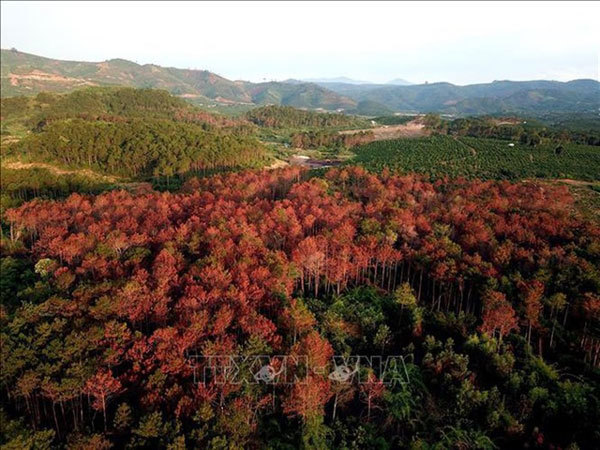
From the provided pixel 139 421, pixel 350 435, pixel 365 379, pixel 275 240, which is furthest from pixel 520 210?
pixel 139 421

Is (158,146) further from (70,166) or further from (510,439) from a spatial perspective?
(510,439)

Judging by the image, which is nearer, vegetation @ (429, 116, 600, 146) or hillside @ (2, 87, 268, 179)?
hillside @ (2, 87, 268, 179)

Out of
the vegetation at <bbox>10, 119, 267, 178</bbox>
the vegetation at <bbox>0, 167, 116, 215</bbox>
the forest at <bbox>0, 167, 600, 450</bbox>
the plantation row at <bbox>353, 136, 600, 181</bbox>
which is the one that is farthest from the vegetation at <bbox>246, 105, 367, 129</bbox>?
the forest at <bbox>0, 167, 600, 450</bbox>

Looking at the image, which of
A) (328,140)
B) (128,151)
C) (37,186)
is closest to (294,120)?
(328,140)

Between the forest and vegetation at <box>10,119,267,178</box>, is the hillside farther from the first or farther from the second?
the forest

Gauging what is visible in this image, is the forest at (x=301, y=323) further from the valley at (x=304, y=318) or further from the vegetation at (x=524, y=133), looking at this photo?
the vegetation at (x=524, y=133)
